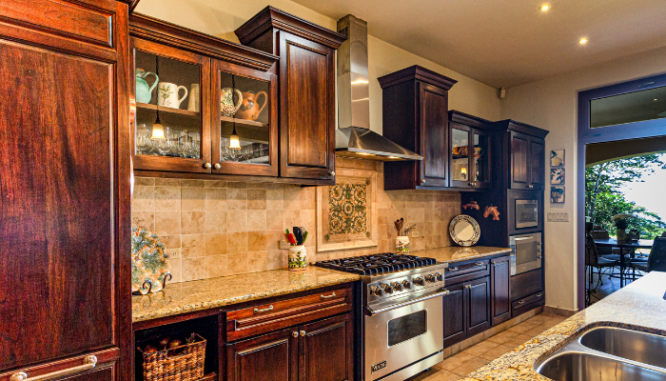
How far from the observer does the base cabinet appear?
188cm

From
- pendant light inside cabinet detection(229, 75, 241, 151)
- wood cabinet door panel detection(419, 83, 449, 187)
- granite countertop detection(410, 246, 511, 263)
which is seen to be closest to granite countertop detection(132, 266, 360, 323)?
pendant light inside cabinet detection(229, 75, 241, 151)

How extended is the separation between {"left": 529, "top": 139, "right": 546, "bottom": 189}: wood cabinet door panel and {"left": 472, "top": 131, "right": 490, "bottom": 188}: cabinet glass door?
679 mm

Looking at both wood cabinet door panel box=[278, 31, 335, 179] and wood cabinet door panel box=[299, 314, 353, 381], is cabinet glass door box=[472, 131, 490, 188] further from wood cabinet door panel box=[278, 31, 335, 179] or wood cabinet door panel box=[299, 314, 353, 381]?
wood cabinet door panel box=[299, 314, 353, 381]

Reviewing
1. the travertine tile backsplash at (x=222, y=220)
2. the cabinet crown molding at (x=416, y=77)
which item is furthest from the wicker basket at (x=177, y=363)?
the cabinet crown molding at (x=416, y=77)

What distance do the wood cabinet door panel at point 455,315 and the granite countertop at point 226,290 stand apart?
1208 millimetres

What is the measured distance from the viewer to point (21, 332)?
118cm

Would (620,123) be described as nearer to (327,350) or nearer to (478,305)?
(478,305)

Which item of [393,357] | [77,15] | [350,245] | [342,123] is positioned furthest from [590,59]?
[77,15]

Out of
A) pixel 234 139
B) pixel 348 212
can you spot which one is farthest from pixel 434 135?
pixel 234 139

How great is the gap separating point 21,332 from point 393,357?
2.14m

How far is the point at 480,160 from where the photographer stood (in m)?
4.08

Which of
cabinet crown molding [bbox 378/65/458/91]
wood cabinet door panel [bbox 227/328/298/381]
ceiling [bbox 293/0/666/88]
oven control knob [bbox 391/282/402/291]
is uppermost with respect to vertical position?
ceiling [bbox 293/0/666/88]

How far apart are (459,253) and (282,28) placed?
8.44 ft

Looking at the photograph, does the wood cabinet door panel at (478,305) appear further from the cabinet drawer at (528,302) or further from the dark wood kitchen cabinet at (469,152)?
the dark wood kitchen cabinet at (469,152)
